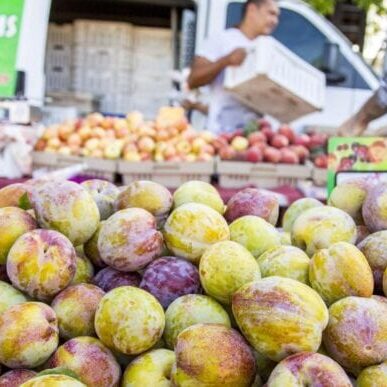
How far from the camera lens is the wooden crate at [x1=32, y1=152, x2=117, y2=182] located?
13.0 feet

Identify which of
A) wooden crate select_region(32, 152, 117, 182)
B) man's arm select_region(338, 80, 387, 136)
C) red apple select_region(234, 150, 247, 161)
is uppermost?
man's arm select_region(338, 80, 387, 136)

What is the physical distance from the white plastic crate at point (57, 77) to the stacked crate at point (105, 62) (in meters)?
0.11

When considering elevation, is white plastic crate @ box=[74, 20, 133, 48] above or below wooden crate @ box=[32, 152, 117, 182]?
above

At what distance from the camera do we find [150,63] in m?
8.88

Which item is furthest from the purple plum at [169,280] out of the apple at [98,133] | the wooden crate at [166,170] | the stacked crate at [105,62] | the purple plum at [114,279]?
the stacked crate at [105,62]

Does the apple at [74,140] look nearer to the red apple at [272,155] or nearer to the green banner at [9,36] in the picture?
the green banner at [9,36]

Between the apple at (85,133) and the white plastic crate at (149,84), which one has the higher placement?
the white plastic crate at (149,84)

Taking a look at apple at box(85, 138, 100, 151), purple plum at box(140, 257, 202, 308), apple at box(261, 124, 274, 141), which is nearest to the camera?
purple plum at box(140, 257, 202, 308)

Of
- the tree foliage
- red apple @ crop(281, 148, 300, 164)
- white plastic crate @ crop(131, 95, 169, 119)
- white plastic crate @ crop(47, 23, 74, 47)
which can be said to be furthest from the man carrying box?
the tree foliage

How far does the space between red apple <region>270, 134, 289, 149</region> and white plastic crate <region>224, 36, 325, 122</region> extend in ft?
1.04

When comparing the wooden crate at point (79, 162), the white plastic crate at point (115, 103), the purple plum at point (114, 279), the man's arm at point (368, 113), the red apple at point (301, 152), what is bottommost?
the purple plum at point (114, 279)

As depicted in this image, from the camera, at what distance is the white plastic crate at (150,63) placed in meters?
8.87

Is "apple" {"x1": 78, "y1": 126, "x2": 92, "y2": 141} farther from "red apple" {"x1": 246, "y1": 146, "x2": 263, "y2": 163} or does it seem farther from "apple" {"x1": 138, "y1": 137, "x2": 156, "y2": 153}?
"red apple" {"x1": 246, "y1": 146, "x2": 263, "y2": 163}

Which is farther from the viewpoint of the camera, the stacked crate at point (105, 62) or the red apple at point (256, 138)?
the stacked crate at point (105, 62)
